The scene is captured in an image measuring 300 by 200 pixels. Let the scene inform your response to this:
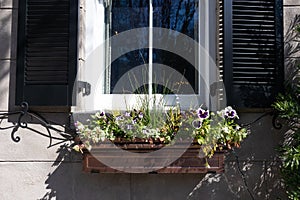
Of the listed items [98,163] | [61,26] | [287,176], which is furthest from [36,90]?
[287,176]

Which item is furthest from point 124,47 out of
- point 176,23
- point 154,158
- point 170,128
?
point 154,158

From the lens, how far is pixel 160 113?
2.32 metres

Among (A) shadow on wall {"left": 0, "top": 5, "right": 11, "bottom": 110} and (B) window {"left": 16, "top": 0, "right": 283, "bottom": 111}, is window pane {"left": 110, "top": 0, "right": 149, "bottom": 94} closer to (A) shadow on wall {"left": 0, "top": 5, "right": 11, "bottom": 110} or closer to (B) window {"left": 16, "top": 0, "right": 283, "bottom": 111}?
(B) window {"left": 16, "top": 0, "right": 283, "bottom": 111}

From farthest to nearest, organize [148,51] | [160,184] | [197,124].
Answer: [148,51]
[160,184]
[197,124]

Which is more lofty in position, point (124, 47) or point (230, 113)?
point (124, 47)

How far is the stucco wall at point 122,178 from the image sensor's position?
2.37m

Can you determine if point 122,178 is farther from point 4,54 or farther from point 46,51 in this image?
point 4,54

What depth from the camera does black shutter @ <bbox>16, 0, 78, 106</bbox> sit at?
2.36m

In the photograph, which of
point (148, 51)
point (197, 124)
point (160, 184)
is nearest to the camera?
point (197, 124)

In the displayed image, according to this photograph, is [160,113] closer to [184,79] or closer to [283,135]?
[184,79]

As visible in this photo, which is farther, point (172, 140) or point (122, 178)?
point (122, 178)

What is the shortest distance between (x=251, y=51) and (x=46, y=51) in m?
1.21

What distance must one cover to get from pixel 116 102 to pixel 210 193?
2.62 ft

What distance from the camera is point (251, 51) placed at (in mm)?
2389
